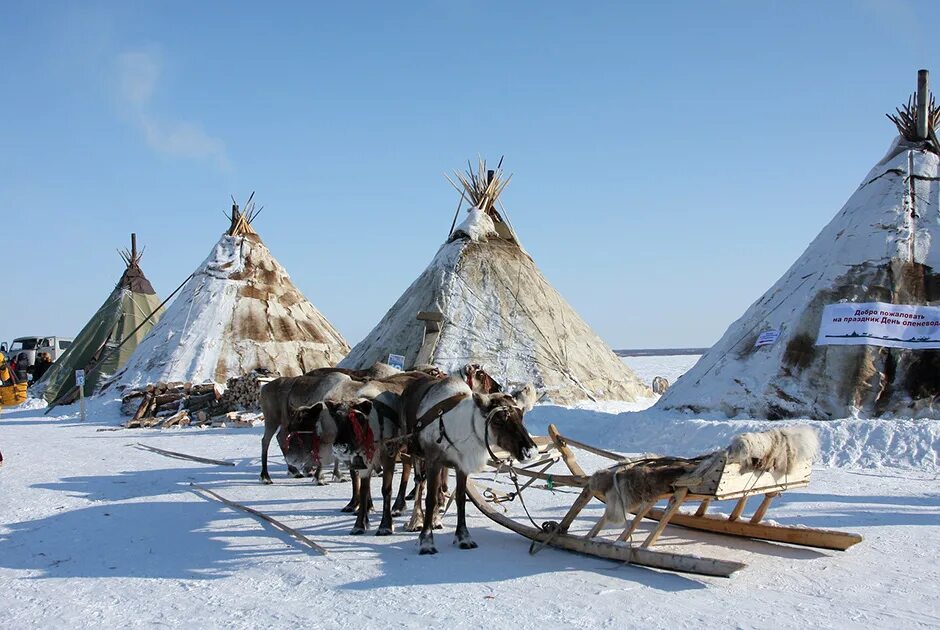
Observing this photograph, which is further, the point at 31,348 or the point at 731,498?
the point at 31,348

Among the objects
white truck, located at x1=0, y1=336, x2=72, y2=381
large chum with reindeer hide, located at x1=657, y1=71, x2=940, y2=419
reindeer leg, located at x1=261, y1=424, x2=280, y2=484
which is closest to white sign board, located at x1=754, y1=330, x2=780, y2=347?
large chum with reindeer hide, located at x1=657, y1=71, x2=940, y2=419

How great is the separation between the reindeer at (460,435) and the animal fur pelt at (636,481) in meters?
0.60

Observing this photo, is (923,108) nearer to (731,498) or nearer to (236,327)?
(731,498)

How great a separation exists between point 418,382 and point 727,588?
10.3ft

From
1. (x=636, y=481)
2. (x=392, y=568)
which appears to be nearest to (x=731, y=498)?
(x=636, y=481)

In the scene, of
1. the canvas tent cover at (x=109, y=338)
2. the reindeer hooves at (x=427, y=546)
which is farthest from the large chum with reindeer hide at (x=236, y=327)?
the reindeer hooves at (x=427, y=546)

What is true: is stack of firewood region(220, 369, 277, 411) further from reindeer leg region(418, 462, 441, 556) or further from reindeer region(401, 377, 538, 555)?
reindeer leg region(418, 462, 441, 556)

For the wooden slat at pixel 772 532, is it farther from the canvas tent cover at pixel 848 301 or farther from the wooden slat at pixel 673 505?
the canvas tent cover at pixel 848 301

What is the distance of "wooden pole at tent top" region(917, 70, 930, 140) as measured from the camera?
46.5 feet

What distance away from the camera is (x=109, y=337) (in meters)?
25.7

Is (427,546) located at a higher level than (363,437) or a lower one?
lower

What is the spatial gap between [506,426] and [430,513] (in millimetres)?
889

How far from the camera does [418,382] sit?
7.05 m

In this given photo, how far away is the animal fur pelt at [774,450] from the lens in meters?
5.08
